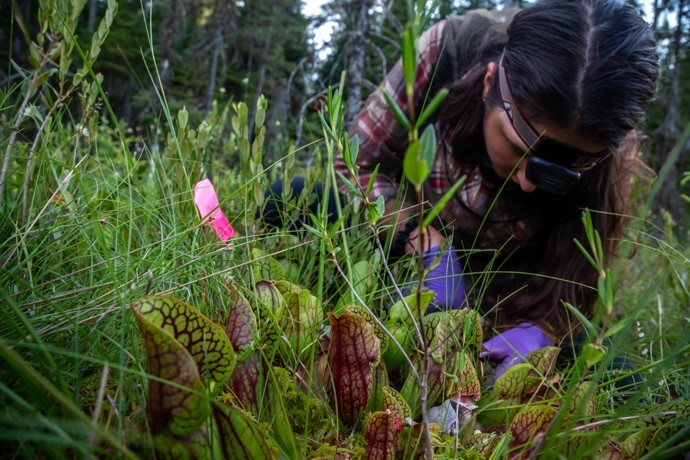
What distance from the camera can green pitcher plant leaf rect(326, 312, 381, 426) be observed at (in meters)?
0.75

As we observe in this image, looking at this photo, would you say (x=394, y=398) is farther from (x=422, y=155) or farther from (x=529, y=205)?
(x=529, y=205)

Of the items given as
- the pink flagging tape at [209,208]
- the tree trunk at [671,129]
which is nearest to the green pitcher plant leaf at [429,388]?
the pink flagging tape at [209,208]

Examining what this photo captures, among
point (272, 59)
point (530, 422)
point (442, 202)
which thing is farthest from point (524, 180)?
point (272, 59)

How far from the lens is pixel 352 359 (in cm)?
75

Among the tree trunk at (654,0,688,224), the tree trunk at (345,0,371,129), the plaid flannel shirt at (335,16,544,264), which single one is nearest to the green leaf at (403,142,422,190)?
the plaid flannel shirt at (335,16,544,264)

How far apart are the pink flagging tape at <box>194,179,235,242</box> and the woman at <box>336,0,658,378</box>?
443 mm

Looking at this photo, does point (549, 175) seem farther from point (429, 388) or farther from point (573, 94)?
point (429, 388)

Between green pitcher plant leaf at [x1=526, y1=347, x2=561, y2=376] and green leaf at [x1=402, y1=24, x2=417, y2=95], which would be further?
green pitcher plant leaf at [x1=526, y1=347, x2=561, y2=376]

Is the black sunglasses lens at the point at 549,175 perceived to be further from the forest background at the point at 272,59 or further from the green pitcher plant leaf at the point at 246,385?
the green pitcher plant leaf at the point at 246,385

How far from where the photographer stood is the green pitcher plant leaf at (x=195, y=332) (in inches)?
21.8

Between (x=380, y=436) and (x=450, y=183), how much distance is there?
4.85 ft

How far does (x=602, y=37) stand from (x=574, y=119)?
0.31m

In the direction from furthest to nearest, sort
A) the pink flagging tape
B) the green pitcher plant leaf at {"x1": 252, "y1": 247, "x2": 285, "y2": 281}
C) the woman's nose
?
the woman's nose
the green pitcher plant leaf at {"x1": 252, "y1": 247, "x2": 285, "y2": 281}
the pink flagging tape

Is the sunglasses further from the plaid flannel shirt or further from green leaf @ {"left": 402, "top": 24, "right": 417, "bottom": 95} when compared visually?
green leaf @ {"left": 402, "top": 24, "right": 417, "bottom": 95}
